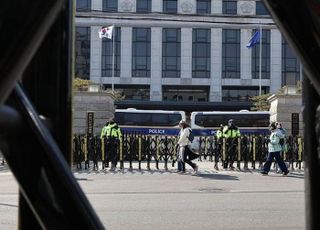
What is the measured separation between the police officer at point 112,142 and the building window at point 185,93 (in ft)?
156

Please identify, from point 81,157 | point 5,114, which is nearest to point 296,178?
point 81,157

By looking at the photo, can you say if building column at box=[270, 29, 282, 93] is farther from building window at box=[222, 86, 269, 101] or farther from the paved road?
the paved road

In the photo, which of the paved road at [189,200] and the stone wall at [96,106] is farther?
the stone wall at [96,106]

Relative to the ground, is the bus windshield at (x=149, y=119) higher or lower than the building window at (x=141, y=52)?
lower

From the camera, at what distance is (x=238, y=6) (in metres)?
64.3

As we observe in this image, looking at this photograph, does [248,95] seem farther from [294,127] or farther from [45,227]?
[45,227]

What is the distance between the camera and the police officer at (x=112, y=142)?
718 inches

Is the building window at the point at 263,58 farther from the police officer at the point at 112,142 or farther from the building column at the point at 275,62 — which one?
the police officer at the point at 112,142

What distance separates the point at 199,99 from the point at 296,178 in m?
52.9

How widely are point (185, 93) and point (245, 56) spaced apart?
8943 mm

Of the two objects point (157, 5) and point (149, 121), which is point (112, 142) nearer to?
point (149, 121)

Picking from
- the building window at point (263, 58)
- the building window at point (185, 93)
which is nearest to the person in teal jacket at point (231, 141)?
the building window at point (263, 58)

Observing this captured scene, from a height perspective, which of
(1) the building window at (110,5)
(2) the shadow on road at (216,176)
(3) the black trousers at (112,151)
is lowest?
(2) the shadow on road at (216,176)

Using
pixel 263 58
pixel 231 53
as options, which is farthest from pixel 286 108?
pixel 231 53
